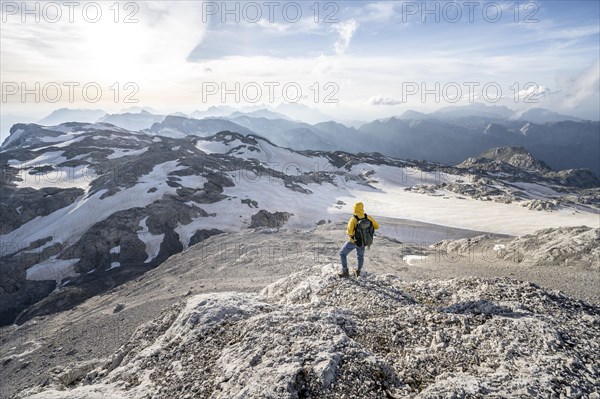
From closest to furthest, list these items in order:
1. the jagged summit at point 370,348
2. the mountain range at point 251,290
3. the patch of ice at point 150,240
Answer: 1. the jagged summit at point 370,348
2. the mountain range at point 251,290
3. the patch of ice at point 150,240

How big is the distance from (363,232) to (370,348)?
501 centimetres

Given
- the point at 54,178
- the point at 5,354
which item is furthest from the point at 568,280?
the point at 54,178

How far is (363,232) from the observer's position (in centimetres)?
1266

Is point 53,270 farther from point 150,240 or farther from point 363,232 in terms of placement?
point 363,232

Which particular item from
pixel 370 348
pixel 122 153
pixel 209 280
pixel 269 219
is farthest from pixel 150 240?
pixel 122 153

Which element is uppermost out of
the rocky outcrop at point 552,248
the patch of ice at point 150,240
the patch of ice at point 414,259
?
the rocky outcrop at point 552,248

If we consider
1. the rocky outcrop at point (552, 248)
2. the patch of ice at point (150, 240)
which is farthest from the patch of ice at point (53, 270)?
the rocky outcrop at point (552, 248)

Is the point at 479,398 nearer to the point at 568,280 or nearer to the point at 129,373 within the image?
the point at 129,373

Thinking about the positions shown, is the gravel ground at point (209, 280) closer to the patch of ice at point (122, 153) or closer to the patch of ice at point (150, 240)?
the patch of ice at point (150, 240)

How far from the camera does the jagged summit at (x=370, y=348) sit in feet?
23.1

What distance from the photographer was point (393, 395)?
22.9ft

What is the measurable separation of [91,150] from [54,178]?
24913mm

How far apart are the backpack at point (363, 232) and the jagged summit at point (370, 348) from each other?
1.83 meters

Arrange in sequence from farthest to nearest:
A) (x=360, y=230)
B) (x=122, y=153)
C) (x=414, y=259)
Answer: (x=122, y=153)
(x=414, y=259)
(x=360, y=230)
